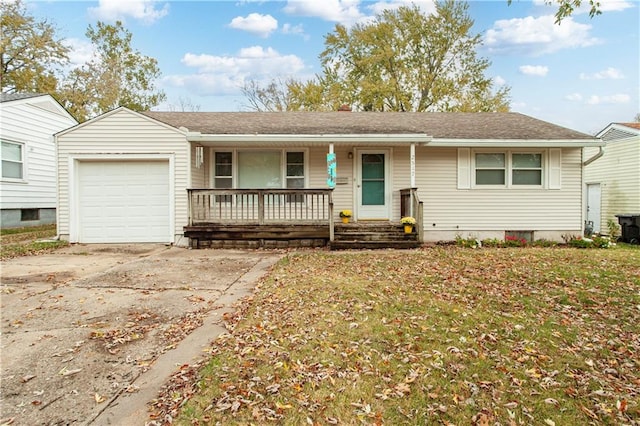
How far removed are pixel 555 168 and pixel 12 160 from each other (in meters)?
17.7

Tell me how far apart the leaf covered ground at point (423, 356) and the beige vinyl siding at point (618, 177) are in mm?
9478

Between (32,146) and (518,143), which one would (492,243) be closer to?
(518,143)

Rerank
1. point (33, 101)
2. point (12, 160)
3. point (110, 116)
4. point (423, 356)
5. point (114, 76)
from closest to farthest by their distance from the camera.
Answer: point (423, 356) < point (110, 116) < point (12, 160) < point (33, 101) < point (114, 76)

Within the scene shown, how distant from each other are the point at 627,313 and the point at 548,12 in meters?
5.85

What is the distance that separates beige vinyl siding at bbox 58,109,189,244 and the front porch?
1221mm

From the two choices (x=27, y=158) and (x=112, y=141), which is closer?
(x=112, y=141)

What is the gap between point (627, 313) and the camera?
4.30 m

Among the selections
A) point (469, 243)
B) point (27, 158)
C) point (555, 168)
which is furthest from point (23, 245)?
point (555, 168)


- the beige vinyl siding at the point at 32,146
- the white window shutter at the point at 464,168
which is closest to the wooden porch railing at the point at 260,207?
the white window shutter at the point at 464,168

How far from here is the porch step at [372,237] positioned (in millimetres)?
9281

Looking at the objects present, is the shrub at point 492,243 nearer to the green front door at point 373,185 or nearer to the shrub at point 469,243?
the shrub at point 469,243

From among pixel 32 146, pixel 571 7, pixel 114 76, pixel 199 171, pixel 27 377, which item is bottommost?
pixel 27 377

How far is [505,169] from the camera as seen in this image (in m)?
10.7

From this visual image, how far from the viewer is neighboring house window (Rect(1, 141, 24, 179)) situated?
40.8ft
